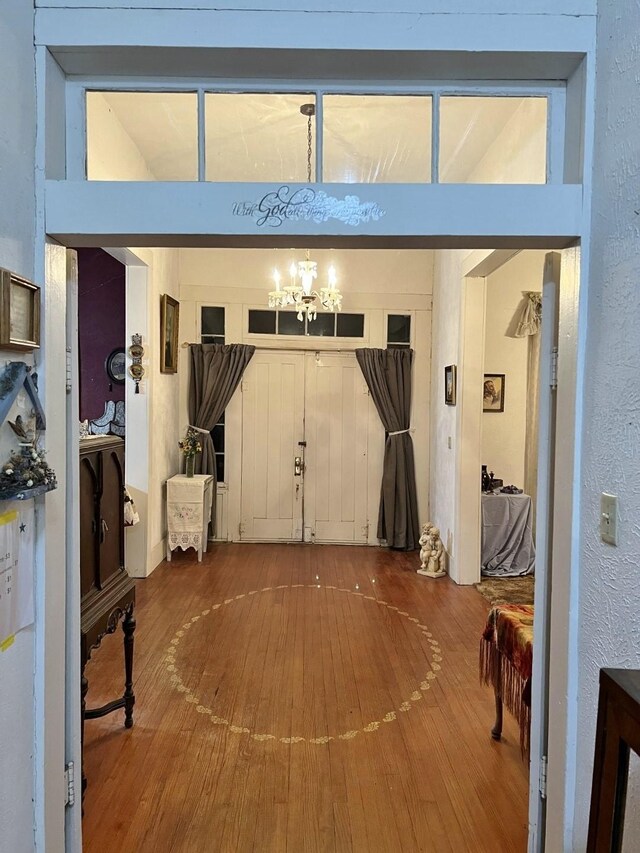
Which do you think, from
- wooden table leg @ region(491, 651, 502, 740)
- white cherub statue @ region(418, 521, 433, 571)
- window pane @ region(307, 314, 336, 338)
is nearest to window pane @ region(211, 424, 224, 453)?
window pane @ region(307, 314, 336, 338)

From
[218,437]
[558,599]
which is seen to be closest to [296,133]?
[558,599]

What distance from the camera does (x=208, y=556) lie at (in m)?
5.27

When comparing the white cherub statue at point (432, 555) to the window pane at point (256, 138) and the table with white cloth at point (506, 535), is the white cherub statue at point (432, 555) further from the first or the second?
the window pane at point (256, 138)

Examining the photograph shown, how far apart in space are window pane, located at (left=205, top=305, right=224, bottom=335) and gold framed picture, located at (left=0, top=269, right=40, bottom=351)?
4.42m

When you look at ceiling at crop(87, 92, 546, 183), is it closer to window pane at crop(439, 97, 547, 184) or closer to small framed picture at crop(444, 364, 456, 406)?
window pane at crop(439, 97, 547, 184)

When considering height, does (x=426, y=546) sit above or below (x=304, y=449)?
below

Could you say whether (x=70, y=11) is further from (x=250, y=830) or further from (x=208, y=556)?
(x=208, y=556)

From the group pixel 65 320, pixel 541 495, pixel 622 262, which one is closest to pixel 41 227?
pixel 65 320

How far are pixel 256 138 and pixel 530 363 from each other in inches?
195

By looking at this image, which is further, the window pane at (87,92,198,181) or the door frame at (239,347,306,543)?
the door frame at (239,347,306,543)

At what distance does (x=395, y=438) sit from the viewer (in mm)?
5734

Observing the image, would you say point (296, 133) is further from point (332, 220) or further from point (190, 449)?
point (190, 449)

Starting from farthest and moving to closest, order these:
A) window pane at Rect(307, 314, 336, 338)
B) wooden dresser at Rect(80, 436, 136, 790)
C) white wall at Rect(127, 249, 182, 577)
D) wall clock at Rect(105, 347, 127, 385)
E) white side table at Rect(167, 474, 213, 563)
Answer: window pane at Rect(307, 314, 336, 338) < wall clock at Rect(105, 347, 127, 385) < white side table at Rect(167, 474, 213, 563) < white wall at Rect(127, 249, 182, 577) < wooden dresser at Rect(80, 436, 136, 790)

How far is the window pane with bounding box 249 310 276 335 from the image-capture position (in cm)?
576
